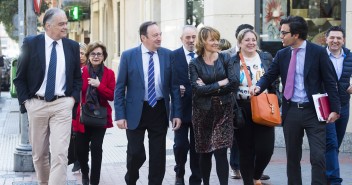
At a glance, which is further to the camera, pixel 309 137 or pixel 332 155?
pixel 332 155

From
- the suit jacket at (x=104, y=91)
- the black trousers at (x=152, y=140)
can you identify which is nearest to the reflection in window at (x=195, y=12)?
the suit jacket at (x=104, y=91)

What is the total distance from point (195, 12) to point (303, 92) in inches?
275

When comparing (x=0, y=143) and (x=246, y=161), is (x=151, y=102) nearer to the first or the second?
(x=246, y=161)

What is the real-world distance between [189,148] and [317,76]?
6.59 ft

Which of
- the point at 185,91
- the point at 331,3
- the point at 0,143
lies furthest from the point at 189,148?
the point at 0,143

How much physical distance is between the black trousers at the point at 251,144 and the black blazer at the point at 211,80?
1.68 ft

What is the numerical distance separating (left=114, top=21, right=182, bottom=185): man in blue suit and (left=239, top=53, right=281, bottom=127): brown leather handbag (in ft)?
2.85

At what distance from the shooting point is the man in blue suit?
25.7 feet

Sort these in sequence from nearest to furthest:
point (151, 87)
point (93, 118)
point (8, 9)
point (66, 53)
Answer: point (66, 53) < point (151, 87) < point (93, 118) < point (8, 9)

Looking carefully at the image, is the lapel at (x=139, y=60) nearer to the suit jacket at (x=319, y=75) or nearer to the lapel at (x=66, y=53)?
the lapel at (x=66, y=53)

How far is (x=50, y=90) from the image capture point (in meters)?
7.47

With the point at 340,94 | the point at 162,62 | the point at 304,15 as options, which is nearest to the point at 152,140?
the point at 162,62

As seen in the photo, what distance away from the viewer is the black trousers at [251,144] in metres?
8.27

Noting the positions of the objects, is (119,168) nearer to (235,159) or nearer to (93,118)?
(235,159)
